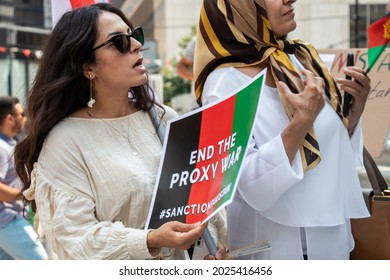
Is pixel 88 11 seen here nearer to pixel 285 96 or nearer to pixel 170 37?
pixel 285 96

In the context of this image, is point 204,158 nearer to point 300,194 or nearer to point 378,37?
point 300,194

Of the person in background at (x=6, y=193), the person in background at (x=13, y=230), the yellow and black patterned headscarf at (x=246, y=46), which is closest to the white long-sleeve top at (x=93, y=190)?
the yellow and black patterned headscarf at (x=246, y=46)

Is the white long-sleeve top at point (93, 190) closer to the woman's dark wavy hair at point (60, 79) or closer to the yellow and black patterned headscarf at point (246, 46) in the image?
the woman's dark wavy hair at point (60, 79)

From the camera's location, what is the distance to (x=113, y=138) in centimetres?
237

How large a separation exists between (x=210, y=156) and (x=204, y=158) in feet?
0.07

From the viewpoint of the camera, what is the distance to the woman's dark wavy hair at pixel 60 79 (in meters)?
2.33

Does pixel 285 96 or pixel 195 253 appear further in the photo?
pixel 195 253

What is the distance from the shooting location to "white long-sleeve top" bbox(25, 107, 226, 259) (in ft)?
7.18

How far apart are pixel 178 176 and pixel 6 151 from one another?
3.43 meters

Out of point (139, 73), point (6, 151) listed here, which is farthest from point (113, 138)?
point (6, 151)

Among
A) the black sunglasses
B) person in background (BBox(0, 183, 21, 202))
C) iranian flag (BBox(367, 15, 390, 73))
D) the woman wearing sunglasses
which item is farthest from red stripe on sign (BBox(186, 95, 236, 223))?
person in background (BBox(0, 183, 21, 202))

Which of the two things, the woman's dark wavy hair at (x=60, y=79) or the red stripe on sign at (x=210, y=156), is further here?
Answer: the woman's dark wavy hair at (x=60, y=79)

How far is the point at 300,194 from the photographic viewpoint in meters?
2.28

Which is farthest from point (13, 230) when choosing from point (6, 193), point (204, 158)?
point (204, 158)
